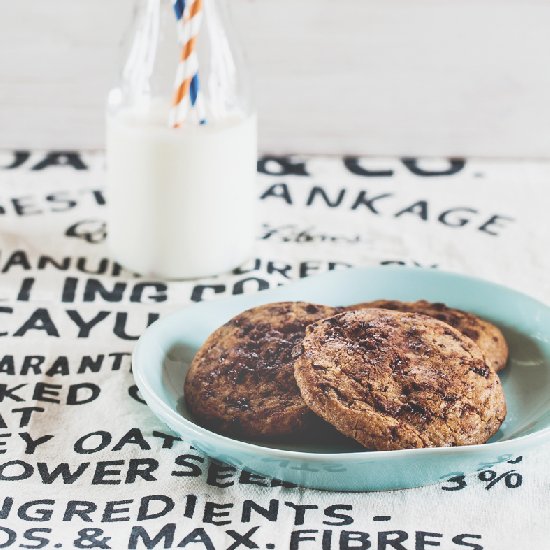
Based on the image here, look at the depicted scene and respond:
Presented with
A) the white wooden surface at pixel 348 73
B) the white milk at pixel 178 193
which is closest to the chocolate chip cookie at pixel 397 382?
the white milk at pixel 178 193

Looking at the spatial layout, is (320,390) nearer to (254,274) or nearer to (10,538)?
(10,538)

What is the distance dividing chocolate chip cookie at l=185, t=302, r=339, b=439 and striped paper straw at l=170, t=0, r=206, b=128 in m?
0.26

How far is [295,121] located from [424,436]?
0.83m

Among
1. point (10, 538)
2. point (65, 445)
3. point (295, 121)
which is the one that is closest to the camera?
point (10, 538)

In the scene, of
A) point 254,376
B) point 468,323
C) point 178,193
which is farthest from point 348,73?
point 254,376

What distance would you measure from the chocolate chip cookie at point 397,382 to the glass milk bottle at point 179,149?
0.32 meters

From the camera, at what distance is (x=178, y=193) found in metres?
1.10

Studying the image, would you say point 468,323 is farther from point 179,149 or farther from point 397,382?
point 179,149

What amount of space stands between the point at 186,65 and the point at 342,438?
421mm

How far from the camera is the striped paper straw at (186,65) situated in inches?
40.0

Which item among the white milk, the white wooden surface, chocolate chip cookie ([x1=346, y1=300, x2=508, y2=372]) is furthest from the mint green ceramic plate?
the white wooden surface

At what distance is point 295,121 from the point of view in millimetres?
1504

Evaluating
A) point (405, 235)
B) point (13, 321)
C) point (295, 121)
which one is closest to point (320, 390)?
point (13, 321)

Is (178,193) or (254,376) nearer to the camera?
(254,376)
